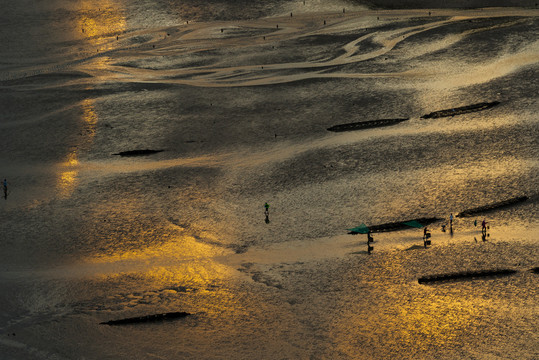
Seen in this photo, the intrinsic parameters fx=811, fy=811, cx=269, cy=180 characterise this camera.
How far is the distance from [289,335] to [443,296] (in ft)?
21.5

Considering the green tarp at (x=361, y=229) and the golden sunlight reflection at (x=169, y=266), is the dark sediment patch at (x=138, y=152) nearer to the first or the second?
the golden sunlight reflection at (x=169, y=266)

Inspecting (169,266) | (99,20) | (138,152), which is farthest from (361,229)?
(99,20)

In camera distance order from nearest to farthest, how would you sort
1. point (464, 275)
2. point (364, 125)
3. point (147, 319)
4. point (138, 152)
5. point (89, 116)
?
point (147, 319)
point (464, 275)
point (138, 152)
point (364, 125)
point (89, 116)

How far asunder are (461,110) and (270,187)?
594 inches

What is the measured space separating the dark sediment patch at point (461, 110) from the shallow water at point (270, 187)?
62 centimetres

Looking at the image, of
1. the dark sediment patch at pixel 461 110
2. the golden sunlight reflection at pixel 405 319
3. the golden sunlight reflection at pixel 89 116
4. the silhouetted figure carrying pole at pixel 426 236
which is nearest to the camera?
the golden sunlight reflection at pixel 405 319

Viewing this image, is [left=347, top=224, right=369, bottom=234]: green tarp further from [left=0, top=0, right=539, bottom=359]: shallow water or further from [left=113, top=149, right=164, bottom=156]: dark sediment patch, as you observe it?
[left=113, top=149, right=164, bottom=156]: dark sediment patch

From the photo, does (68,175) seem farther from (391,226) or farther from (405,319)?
(405,319)

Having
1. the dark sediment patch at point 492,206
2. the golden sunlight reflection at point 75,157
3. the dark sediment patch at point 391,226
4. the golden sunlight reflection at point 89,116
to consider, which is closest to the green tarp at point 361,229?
the dark sediment patch at point 391,226

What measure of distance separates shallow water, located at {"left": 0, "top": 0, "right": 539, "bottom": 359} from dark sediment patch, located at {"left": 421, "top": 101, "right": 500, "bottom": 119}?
622mm

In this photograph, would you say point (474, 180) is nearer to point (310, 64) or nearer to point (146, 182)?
point (146, 182)

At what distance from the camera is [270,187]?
42.9 metres

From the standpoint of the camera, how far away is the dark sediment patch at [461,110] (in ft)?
165

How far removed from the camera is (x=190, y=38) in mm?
70875
